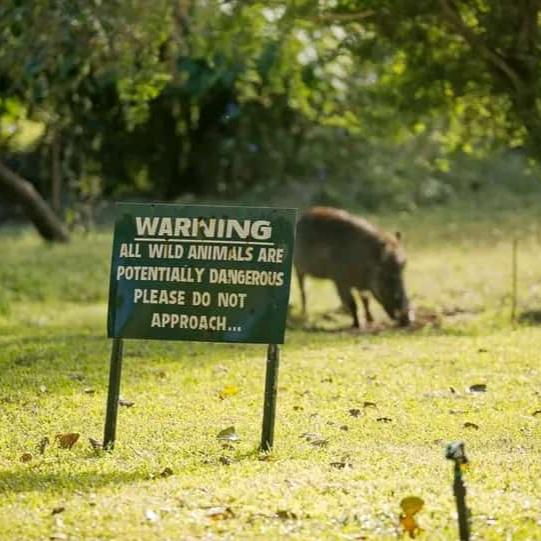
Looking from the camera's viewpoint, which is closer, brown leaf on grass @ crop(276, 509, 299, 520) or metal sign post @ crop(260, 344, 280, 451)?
brown leaf on grass @ crop(276, 509, 299, 520)

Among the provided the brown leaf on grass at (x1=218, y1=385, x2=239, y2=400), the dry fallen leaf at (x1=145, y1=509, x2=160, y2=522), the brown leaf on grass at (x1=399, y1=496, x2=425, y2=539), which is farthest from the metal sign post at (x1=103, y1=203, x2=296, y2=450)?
the brown leaf on grass at (x1=218, y1=385, x2=239, y2=400)

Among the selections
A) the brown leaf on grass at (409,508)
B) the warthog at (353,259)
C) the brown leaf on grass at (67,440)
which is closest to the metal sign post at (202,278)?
the brown leaf on grass at (67,440)

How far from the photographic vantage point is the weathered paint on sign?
8055 mm

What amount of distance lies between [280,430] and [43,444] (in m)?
1.56

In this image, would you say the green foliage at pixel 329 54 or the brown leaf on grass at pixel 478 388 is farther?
the green foliage at pixel 329 54

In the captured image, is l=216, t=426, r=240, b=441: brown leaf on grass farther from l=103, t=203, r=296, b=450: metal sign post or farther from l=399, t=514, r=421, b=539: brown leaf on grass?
l=399, t=514, r=421, b=539: brown leaf on grass

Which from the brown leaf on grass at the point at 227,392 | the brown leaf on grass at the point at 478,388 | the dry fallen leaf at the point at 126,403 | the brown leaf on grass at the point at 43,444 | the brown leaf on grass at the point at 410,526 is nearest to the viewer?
the brown leaf on grass at the point at 410,526

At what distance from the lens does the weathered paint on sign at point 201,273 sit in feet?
26.4

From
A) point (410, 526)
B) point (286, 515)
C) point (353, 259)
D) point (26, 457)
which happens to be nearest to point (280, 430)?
point (26, 457)

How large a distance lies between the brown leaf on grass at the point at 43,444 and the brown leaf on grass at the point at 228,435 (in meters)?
1.06

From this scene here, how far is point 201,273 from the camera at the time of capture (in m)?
8.17

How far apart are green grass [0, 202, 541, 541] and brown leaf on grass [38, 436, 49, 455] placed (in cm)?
5

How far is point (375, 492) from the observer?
686cm

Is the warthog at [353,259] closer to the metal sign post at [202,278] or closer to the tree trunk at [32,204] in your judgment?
the tree trunk at [32,204]
